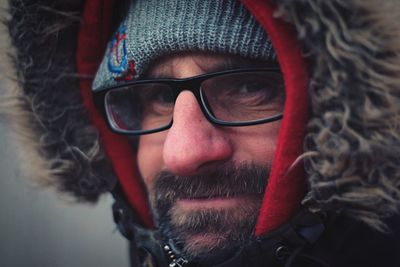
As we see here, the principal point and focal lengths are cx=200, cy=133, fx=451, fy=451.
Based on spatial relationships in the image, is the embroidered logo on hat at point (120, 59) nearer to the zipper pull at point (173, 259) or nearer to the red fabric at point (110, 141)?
the red fabric at point (110, 141)

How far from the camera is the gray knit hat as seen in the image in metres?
0.96

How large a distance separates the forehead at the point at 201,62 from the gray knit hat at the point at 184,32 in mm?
20

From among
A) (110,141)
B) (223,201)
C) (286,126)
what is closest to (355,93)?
(286,126)

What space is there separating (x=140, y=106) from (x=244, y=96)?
0.35 meters

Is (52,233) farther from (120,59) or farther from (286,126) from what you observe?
(286,126)

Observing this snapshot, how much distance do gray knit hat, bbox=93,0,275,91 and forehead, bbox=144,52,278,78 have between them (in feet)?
0.06

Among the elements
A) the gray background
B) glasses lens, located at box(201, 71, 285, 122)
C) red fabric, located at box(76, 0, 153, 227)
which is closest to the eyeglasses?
glasses lens, located at box(201, 71, 285, 122)

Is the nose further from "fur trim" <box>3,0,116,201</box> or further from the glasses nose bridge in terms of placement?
"fur trim" <box>3,0,116,201</box>

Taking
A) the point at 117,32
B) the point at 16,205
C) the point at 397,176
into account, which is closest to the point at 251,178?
the point at 397,176

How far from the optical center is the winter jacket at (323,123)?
799 mm

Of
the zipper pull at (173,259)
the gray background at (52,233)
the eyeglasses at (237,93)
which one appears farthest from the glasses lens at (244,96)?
the gray background at (52,233)

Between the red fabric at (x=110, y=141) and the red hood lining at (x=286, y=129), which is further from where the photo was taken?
the red fabric at (x=110, y=141)

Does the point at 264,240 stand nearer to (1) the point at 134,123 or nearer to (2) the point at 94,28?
(1) the point at 134,123

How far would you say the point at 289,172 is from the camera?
0.91 m
